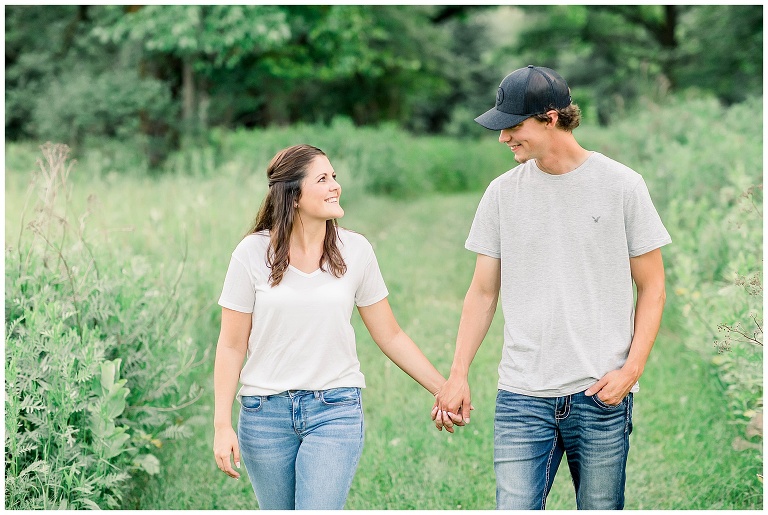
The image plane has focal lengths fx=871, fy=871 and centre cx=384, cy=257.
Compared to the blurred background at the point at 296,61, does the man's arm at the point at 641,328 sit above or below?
below

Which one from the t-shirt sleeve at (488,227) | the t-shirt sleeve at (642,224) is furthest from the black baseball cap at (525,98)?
the t-shirt sleeve at (642,224)

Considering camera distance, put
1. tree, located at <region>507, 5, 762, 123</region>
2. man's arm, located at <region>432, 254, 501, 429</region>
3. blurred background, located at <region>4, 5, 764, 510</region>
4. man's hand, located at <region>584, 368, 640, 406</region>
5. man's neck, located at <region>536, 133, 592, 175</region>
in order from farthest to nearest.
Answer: tree, located at <region>507, 5, 762, 123</region> → blurred background, located at <region>4, 5, 764, 510</region> → man's arm, located at <region>432, 254, 501, 429</region> → man's neck, located at <region>536, 133, 592, 175</region> → man's hand, located at <region>584, 368, 640, 406</region>

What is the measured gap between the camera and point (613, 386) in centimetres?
304

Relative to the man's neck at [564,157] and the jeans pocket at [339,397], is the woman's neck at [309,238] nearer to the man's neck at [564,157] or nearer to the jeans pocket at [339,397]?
the jeans pocket at [339,397]

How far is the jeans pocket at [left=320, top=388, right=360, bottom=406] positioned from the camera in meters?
3.15

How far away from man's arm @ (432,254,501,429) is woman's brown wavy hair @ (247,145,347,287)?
526 mm

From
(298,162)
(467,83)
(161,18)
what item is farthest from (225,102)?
(298,162)

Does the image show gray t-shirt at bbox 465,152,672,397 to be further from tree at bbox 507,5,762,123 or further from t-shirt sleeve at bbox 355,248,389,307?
tree at bbox 507,5,762,123

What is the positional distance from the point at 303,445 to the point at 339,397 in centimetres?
21

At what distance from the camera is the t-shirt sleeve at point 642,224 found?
10.1ft

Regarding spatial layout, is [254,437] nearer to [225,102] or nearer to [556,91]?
[556,91]

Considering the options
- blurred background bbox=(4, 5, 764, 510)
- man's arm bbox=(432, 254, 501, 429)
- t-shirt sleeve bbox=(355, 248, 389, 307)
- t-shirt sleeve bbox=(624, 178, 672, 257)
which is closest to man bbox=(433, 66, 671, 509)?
t-shirt sleeve bbox=(624, 178, 672, 257)

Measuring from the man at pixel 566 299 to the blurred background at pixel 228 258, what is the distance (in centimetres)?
102

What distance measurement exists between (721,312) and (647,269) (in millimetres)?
2339
